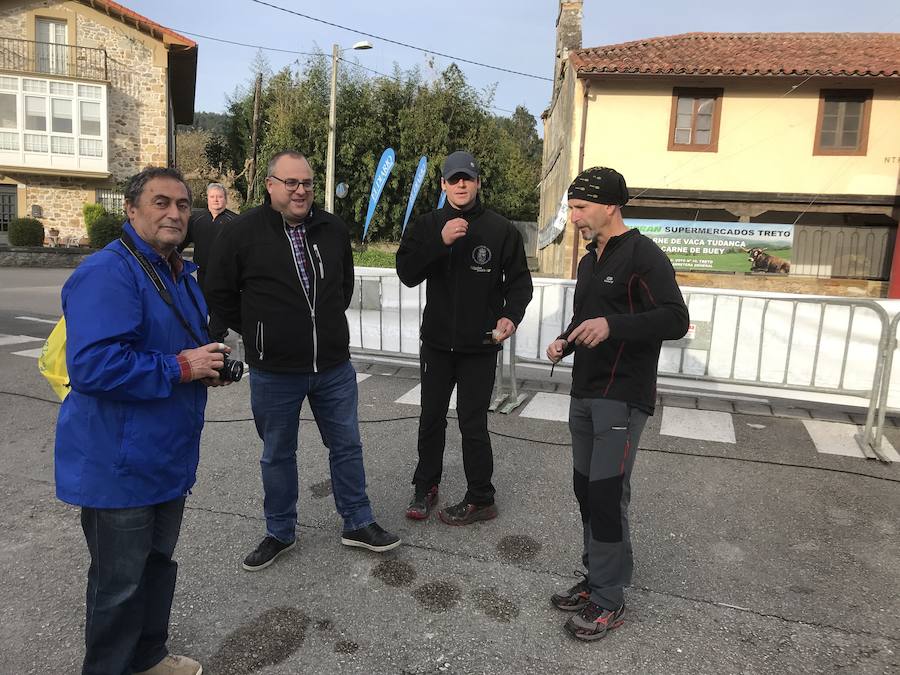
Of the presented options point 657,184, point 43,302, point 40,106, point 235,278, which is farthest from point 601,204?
point 40,106

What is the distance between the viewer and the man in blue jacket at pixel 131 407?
1.91 meters

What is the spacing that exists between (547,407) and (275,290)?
3769 millimetres

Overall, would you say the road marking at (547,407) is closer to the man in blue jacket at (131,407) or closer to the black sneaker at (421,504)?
the black sneaker at (421,504)

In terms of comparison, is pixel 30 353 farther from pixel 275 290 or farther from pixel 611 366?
pixel 611 366

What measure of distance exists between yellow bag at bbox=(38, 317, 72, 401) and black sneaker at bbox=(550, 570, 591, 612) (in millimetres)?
2156

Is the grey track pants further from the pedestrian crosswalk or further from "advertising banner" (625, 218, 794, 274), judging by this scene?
"advertising banner" (625, 218, 794, 274)

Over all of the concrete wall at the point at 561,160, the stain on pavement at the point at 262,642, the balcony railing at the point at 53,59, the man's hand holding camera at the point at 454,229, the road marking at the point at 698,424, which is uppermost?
the balcony railing at the point at 53,59

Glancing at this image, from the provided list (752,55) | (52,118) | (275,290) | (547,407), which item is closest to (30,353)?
(547,407)

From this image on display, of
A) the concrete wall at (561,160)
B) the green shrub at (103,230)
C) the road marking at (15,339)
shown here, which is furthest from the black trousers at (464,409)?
the green shrub at (103,230)

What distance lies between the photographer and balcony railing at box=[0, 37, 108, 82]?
2744 centimetres

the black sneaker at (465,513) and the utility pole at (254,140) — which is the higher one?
the utility pole at (254,140)

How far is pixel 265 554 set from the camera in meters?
3.17

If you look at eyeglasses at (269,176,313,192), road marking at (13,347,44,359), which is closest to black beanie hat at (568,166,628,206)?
eyeglasses at (269,176,313,192)

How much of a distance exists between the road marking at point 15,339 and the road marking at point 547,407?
6981mm
